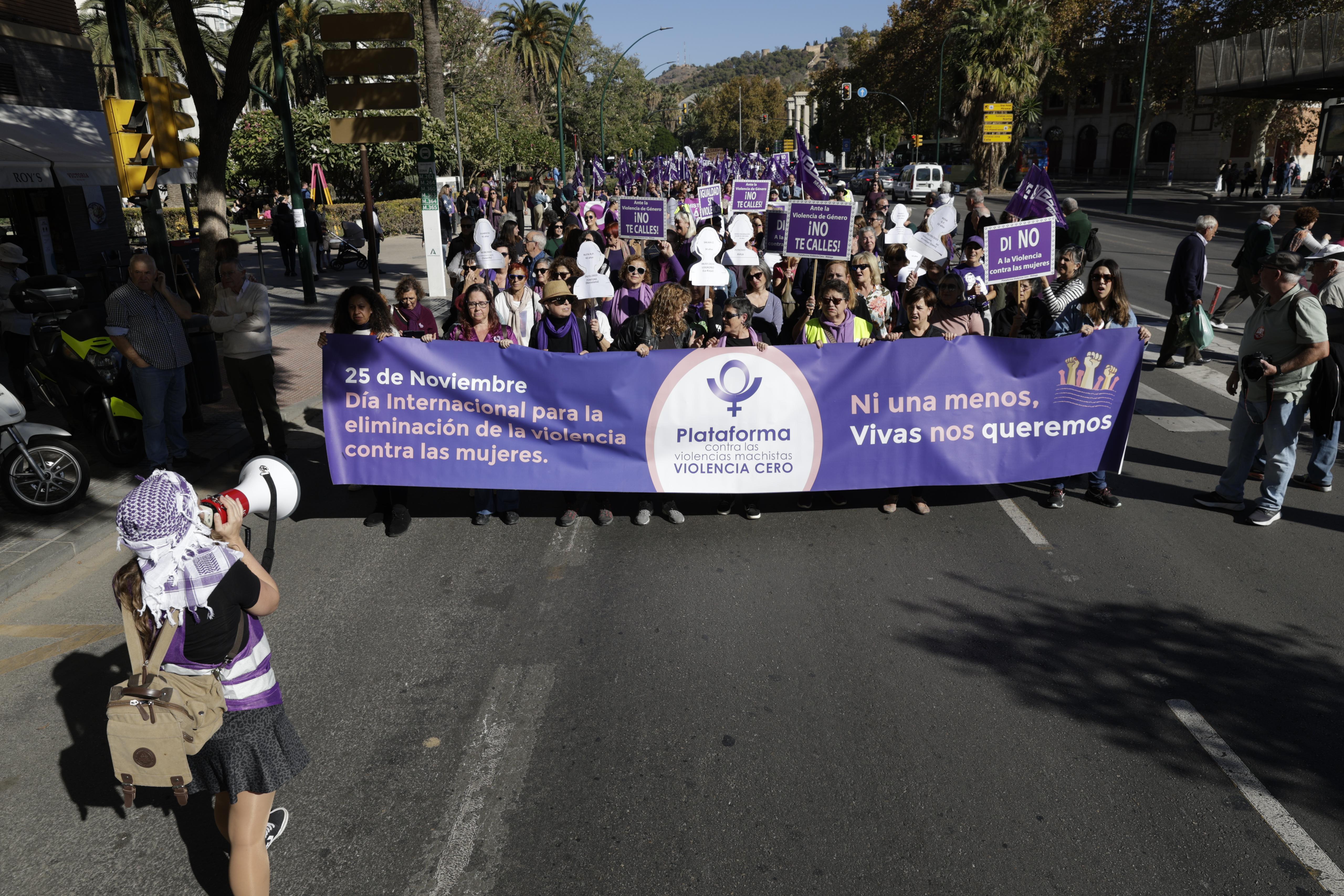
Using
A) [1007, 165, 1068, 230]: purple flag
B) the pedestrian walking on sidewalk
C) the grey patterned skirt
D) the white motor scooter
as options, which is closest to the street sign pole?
the white motor scooter

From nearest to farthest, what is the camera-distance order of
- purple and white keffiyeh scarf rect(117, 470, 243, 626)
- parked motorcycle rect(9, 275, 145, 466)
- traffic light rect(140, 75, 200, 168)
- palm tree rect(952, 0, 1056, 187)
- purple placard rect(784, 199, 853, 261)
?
purple and white keffiyeh scarf rect(117, 470, 243, 626), parked motorcycle rect(9, 275, 145, 466), traffic light rect(140, 75, 200, 168), purple placard rect(784, 199, 853, 261), palm tree rect(952, 0, 1056, 187)

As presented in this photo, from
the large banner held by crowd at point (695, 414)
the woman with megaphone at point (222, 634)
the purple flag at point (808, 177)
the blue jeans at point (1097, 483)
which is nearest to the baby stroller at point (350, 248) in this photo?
the purple flag at point (808, 177)

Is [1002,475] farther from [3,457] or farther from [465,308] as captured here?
[3,457]

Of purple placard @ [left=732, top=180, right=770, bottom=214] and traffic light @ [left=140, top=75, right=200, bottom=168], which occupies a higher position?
traffic light @ [left=140, top=75, right=200, bottom=168]

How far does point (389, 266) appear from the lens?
23.2 metres

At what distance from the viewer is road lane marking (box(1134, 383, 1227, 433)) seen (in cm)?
908

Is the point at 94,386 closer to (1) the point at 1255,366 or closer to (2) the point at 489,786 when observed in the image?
(2) the point at 489,786

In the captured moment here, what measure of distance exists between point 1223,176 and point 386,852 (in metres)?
53.0

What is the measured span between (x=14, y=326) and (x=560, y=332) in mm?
6587

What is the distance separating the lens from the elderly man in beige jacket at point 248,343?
768 cm

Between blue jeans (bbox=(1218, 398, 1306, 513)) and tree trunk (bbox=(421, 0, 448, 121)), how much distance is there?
2519cm

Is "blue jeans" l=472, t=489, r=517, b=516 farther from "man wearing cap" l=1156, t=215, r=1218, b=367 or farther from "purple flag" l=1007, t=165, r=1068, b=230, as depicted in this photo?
"man wearing cap" l=1156, t=215, r=1218, b=367

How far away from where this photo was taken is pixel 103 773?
409 centimetres

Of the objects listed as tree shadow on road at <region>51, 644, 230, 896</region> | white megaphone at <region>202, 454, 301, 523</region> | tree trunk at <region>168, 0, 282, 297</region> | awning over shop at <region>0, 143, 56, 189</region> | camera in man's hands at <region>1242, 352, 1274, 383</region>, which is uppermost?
tree trunk at <region>168, 0, 282, 297</region>
